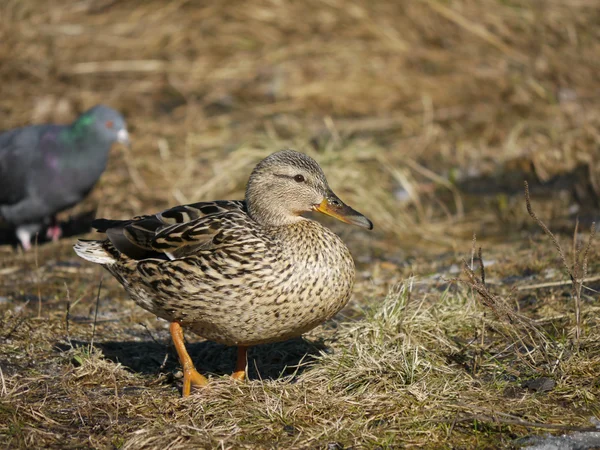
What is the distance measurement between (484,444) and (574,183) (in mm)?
4056

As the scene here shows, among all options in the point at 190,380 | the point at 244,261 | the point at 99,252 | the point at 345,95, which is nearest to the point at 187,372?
the point at 190,380

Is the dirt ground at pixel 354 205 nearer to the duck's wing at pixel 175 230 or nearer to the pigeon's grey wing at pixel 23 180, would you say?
the pigeon's grey wing at pixel 23 180

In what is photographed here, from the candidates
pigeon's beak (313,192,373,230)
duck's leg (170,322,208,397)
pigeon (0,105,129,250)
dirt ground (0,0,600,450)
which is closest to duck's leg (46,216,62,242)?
pigeon (0,105,129,250)

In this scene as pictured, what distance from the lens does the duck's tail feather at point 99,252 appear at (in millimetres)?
4125

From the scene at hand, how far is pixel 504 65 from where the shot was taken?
9.11 metres

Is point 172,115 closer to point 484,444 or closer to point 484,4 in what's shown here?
point 484,4

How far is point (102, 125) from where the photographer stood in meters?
6.75

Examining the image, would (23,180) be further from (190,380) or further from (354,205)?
(190,380)

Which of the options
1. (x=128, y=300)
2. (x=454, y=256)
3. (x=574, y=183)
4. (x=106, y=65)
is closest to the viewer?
(x=128, y=300)

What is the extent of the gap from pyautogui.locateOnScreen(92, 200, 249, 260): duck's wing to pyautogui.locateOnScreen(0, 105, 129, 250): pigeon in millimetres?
2510

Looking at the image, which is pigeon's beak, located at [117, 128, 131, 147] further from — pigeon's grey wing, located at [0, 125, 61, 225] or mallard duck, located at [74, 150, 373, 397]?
mallard duck, located at [74, 150, 373, 397]

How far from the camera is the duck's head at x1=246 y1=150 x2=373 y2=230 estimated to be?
3.93 metres

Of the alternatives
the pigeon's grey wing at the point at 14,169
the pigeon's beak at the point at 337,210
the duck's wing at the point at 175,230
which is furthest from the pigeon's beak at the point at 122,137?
the pigeon's beak at the point at 337,210

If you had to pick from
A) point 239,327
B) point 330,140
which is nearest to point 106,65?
point 330,140
